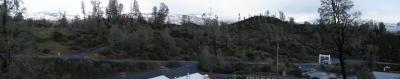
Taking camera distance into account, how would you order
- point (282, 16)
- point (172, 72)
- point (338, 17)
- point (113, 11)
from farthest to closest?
point (282, 16)
point (113, 11)
point (172, 72)
point (338, 17)

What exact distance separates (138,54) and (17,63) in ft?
150

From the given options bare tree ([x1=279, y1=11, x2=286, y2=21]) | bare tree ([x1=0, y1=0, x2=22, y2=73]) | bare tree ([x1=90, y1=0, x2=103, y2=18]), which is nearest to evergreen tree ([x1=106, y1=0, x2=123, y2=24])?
bare tree ([x1=90, y1=0, x2=103, y2=18])

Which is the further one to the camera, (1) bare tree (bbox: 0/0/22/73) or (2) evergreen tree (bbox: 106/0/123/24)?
(2) evergreen tree (bbox: 106/0/123/24)

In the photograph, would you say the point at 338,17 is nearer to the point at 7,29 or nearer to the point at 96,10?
the point at 7,29

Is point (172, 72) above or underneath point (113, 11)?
underneath

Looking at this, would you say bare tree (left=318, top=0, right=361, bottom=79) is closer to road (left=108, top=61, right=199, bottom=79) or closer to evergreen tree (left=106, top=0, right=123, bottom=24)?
road (left=108, top=61, right=199, bottom=79)

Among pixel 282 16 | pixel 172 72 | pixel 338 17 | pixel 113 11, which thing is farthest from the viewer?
pixel 282 16

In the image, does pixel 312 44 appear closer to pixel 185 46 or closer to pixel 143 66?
pixel 185 46

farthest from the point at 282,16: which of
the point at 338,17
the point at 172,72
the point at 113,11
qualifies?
the point at 338,17

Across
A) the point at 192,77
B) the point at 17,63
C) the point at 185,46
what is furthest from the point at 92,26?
the point at 17,63

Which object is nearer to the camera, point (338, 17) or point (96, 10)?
point (338, 17)

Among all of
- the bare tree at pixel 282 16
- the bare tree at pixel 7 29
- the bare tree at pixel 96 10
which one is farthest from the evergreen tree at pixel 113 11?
the bare tree at pixel 7 29

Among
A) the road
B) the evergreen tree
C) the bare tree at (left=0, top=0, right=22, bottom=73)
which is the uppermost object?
the evergreen tree

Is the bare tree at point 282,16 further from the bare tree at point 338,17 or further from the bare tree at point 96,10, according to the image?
the bare tree at point 338,17
